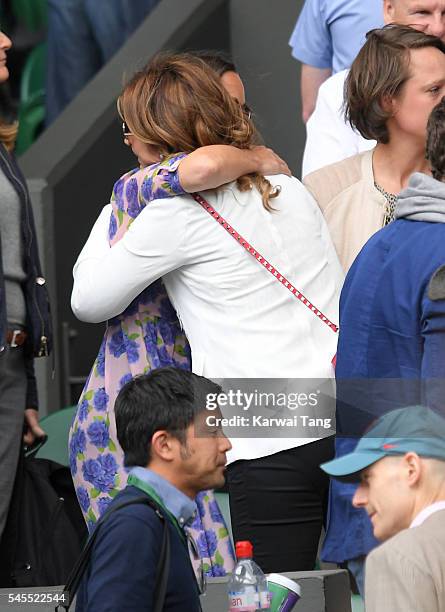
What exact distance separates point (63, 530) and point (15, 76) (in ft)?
15.8

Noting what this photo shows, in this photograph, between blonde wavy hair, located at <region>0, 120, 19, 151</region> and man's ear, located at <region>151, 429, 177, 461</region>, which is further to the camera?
blonde wavy hair, located at <region>0, 120, 19, 151</region>

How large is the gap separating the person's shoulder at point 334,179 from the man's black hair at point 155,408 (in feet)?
3.49

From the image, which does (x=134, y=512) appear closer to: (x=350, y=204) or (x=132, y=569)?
(x=132, y=569)

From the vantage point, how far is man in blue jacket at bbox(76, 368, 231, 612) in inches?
111

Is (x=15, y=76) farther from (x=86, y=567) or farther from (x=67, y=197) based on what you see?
(x=86, y=567)

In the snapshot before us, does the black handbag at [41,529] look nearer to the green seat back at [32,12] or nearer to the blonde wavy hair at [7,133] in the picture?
the blonde wavy hair at [7,133]

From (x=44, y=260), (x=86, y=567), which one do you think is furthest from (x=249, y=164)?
(x=44, y=260)

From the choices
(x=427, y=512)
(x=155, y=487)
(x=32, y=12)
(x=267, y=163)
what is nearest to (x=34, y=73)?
(x=32, y=12)

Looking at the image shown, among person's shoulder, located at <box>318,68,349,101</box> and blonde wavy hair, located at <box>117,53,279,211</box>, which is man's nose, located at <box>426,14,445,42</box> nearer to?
person's shoulder, located at <box>318,68,349,101</box>

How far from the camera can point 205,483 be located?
10.00 feet

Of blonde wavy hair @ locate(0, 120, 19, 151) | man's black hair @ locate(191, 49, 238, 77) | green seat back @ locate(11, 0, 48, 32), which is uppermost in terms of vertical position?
green seat back @ locate(11, 0, 48, 32)

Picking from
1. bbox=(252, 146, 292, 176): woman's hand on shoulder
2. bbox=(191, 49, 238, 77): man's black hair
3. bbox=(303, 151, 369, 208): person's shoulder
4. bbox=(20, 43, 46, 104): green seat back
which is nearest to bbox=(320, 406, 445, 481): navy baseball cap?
bbox=(252, 146, 292, 176): woman's hand on shoulder

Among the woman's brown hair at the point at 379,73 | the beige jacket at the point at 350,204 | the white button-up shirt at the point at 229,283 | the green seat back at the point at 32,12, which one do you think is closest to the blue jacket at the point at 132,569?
the white button-up shirt at the point at 229,283

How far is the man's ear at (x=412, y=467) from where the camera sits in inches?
101
